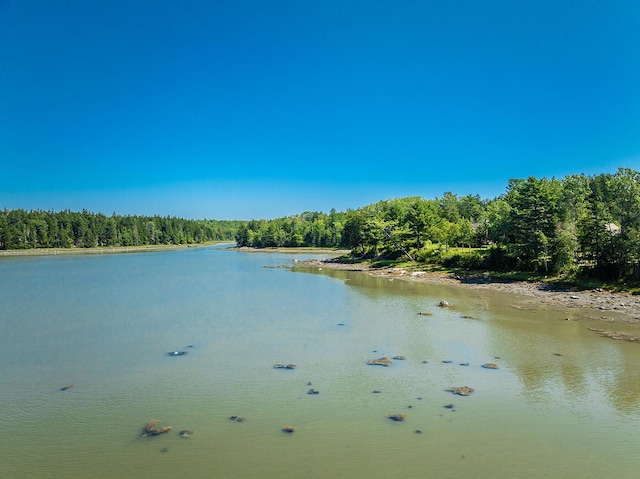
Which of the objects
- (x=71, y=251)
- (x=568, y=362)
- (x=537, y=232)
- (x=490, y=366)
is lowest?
(x=490, y=366)

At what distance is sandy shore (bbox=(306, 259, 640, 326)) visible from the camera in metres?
28.4

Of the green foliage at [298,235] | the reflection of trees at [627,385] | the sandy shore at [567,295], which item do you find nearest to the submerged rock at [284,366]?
the reflection of trees at [627,385]

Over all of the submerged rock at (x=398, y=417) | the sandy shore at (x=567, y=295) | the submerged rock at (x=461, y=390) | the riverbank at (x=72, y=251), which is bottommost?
the submerged rock at (x=398, y=417)

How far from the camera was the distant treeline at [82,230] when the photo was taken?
127 meters

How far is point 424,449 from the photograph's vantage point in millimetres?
11219

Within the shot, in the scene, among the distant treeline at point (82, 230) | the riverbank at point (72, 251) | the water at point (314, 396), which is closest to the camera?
the water at point (314, 396)

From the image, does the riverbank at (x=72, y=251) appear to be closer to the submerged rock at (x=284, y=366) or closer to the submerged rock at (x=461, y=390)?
the submerged rock at (x=284, y=366)

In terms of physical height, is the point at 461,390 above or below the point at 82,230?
below

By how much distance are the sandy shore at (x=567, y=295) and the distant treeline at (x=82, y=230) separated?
123 metres

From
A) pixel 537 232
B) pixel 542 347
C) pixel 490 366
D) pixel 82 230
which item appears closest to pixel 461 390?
pixel 490 366

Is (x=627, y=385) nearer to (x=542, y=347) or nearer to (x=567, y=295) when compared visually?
(x=542, y=347)

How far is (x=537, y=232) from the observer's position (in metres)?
42.2

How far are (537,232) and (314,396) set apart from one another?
3561 centimetres

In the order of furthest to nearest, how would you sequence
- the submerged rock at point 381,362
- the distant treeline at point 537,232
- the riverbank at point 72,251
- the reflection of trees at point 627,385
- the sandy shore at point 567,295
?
the riverbank at point 72,251 → the distant treeline at point 537,232 → the sandy shore at point 567,295 → the submerged rock at point 381,362 → the reflection of trees at point 627,385
